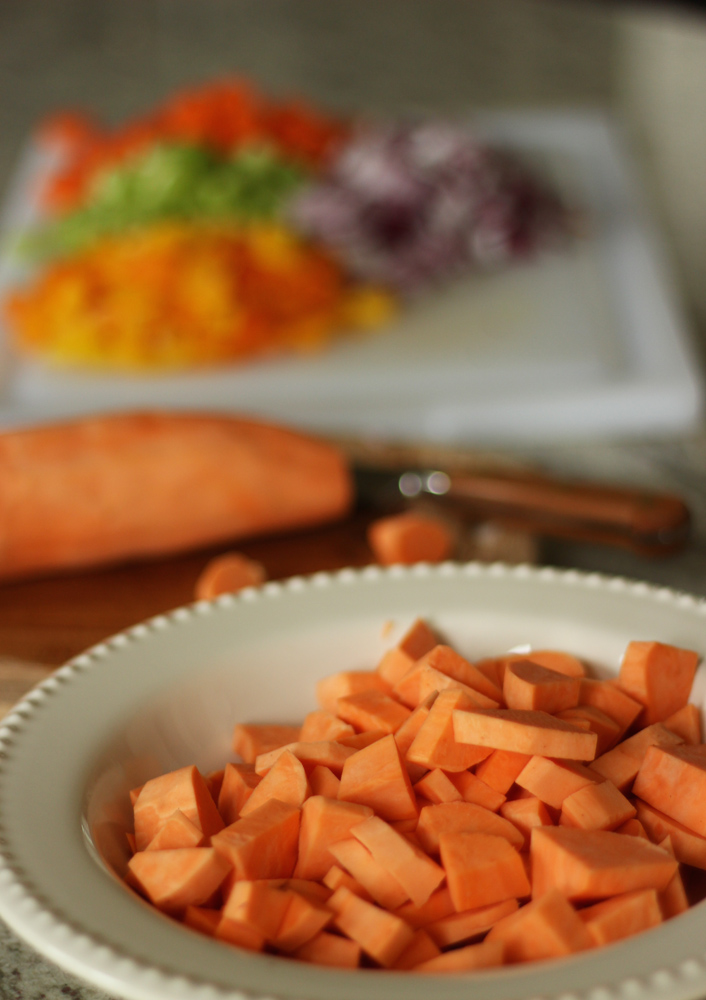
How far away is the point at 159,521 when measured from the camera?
118 centimetres

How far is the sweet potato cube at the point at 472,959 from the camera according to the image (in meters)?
0.58

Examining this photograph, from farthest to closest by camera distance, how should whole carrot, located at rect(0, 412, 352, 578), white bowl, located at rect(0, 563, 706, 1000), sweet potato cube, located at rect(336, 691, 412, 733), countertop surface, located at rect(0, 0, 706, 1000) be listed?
countertop surface, located at rect(0, 0, 706, 1000) < whole carrot, located at rect(0, 412, 352, 578) < sweet potato cube, located at rect(336, 691, 412, 733) < white bowl, located at rect(0, 563, 706, 1000)

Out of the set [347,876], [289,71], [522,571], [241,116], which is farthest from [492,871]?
[289,71]

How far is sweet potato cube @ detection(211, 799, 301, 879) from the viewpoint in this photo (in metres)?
0.64

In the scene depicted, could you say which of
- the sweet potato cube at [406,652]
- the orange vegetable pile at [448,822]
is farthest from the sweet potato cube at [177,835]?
the sweet potato cube at [406,652]

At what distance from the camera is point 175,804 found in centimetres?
70

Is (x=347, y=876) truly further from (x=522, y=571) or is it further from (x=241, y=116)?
(x=241, y=116)

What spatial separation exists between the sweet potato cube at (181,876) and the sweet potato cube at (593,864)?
181 mm

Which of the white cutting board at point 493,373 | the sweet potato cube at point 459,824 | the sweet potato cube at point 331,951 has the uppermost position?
the sweet potato cube at point 459,824

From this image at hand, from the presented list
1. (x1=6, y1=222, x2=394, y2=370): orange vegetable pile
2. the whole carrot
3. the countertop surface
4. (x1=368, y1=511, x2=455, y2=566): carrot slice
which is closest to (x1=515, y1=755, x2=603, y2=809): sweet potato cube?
(x1=368, y1=511, x2=455, y2=566): carrot slice

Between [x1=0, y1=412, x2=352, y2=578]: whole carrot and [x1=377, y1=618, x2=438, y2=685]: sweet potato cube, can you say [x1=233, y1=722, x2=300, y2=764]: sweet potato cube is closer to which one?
[x1=377, y1=618, x2=438, y2=685]: sweet potato cube

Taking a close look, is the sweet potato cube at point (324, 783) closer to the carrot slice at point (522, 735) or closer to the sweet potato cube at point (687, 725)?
→ the carrot slice at point (522, 735)

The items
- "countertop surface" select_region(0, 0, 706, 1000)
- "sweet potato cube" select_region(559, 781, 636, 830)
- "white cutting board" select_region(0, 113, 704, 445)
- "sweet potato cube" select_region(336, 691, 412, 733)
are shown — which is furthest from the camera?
"countertop surface" select_region(0, 0, 706, 1000)

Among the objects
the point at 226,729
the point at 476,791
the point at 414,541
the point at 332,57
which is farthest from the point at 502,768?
the point at 332,57
